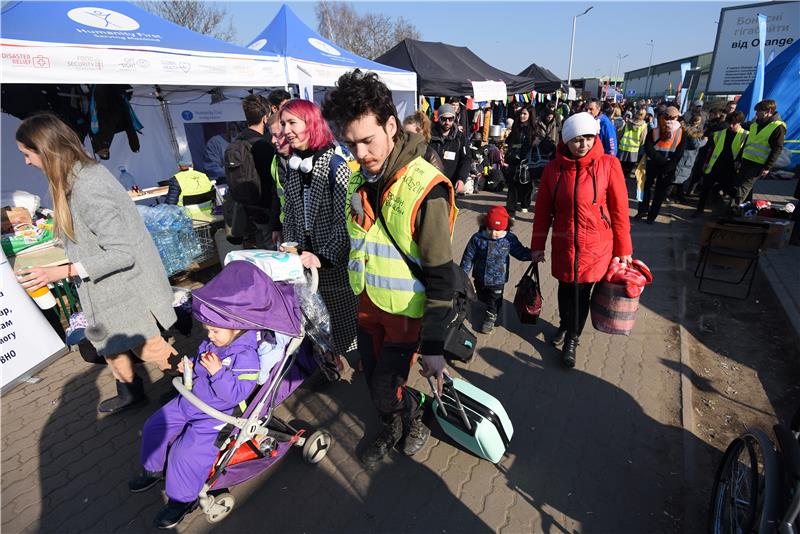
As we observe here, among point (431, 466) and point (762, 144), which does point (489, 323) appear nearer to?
point (431, 466)

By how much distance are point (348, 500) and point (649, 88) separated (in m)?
67.2

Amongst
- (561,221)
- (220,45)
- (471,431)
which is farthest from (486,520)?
(220,45)

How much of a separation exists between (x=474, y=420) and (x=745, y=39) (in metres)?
15.7

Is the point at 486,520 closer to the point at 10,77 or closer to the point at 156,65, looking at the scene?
the point at 10,77

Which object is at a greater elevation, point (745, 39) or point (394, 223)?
point (745, 39)

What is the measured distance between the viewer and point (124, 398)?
3.12 m

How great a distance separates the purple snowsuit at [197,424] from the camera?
6.57 ft

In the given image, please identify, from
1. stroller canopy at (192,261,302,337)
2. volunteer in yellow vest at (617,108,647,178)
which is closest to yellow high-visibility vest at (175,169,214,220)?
stroller canopy at (192,261,302,337)

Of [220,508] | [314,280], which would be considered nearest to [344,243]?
[314,280]

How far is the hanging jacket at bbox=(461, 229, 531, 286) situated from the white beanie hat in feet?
3.76

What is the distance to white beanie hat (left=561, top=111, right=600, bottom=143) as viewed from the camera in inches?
105

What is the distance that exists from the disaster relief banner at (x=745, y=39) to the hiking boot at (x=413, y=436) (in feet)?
49.6

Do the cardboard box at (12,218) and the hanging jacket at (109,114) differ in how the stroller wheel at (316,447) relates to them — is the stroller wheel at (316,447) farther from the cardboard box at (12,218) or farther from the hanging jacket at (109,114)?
the hanging jacket at (109,114)

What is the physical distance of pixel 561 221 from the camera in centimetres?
306
